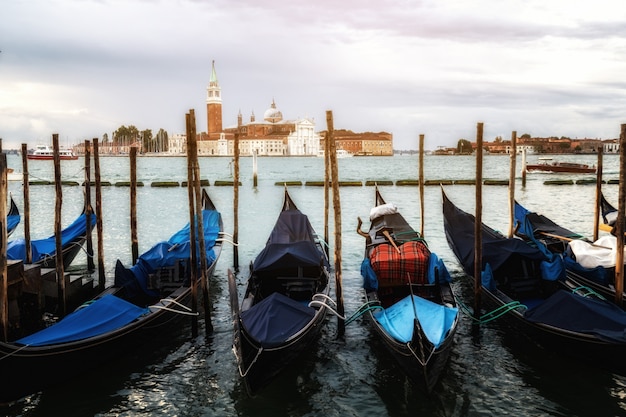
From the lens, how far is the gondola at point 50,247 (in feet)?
23.3

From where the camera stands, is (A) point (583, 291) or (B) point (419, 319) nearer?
(B) point (419, 319)

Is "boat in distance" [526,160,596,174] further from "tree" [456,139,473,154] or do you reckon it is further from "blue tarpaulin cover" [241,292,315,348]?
"tree" [456,139,473,154]

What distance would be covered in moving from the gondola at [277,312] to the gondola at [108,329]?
2.86ft

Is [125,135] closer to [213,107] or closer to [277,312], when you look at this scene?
[213,107]

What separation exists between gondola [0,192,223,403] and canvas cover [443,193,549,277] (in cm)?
336

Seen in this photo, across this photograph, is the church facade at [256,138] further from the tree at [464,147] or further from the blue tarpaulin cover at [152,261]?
the blue tarpaulin cover at [152,261]

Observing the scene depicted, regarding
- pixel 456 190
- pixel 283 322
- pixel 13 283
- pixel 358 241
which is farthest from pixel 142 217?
pixel 456 190

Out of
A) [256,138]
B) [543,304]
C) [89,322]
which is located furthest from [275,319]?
[256,138]

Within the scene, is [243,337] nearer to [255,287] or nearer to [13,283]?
[255,287]

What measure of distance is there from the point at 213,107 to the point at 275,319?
98.4 meters

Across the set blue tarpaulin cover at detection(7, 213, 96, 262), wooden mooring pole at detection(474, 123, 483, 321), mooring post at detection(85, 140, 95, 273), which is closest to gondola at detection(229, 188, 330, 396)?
wooden mooring pole at detection(474, 123, 483, 321)

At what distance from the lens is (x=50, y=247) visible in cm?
760

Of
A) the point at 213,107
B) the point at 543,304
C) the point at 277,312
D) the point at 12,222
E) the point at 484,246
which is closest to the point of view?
the point at 277,312

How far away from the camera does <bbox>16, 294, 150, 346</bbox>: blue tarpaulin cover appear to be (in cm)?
407
